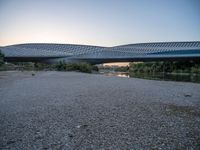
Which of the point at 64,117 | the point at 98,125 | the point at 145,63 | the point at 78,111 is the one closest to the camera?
the point at 98,125

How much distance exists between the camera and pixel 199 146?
336 cm

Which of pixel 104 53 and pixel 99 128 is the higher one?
pixel 104 53

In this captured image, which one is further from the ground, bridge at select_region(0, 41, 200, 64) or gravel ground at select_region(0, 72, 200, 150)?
bridge at select_region(0, 41, 200, 64)

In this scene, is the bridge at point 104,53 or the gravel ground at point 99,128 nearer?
the gravel ground at point 99,128

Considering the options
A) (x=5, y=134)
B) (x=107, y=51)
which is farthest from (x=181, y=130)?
(x=107, y=51)

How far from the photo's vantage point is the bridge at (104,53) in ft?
225

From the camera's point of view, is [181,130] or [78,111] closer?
[181,130]

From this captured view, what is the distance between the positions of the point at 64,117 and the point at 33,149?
192 centimetres

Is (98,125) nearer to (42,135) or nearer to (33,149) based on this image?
(42,135)

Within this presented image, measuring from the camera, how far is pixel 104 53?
240 ft

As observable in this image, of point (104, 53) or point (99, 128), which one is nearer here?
point (99, 128)

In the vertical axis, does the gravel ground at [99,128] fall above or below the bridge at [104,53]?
below

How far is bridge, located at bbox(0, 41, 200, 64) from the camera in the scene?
6862 centimetres

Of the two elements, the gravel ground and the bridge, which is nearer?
the gravel ground
